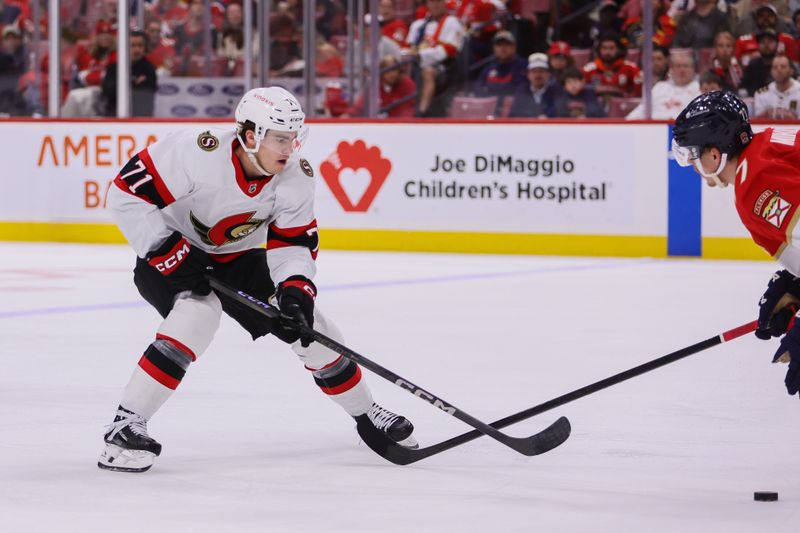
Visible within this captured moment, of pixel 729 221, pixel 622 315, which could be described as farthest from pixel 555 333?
pixel 729 221

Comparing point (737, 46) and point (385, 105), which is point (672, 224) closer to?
point (737, 46)

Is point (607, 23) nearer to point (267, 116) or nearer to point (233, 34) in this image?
point (233, 34)

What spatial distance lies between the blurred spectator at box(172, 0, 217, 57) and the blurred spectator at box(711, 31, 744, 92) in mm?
3834

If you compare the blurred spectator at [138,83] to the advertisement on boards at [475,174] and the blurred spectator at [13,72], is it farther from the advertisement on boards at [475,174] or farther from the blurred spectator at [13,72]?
the blurred spectator at [13,72]

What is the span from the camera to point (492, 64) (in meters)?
9.74

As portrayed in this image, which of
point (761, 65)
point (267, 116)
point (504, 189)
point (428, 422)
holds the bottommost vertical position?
point (504, 189)

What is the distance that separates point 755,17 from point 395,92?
2.45 meters

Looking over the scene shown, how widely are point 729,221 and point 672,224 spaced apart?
356 millimetres

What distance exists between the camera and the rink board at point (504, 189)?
9.22 metres

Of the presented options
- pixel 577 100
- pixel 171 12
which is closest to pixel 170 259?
pixel 577 100

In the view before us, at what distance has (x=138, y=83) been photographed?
10.7m

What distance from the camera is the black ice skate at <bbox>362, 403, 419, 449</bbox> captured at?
3609 millimetres

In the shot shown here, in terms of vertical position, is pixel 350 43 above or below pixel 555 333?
above

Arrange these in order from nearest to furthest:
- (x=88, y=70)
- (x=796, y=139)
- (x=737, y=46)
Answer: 1. (x=796, y=139)
2. (x=737, y=46)
3. (x=88, y=70)
